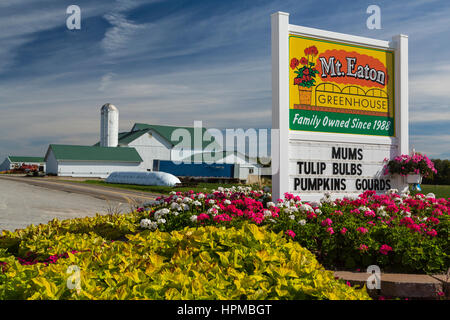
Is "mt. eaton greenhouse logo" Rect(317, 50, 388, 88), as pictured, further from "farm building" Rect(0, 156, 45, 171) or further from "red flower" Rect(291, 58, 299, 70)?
"farm building" Rect(0, 156, 45, 171)

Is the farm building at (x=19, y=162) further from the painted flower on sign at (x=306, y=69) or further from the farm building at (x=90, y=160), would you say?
the painted flower on sign at (x=306, y=69)

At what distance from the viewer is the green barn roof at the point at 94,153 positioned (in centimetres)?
4672

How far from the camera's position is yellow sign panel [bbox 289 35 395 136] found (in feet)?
28.2

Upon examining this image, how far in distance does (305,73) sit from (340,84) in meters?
1.06

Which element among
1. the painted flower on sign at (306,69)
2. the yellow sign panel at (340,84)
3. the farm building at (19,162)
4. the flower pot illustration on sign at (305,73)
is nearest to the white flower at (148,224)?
the yellow sign panel at (340,84)

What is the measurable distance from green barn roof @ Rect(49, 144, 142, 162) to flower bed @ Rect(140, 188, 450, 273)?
41.7 metres

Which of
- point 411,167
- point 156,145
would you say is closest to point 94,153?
point 156,145

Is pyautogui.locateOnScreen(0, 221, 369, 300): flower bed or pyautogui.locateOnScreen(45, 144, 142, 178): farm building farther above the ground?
pyautogui.locateOnScreen(45, 144, 142, 178): farm building

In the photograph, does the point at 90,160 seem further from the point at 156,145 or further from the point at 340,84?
the point at 340,84

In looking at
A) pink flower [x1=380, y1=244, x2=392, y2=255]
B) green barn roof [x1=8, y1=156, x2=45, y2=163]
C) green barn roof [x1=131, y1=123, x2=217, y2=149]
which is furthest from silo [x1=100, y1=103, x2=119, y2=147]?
pink flower [x1=380, y1=244, x2=392, y2=255]

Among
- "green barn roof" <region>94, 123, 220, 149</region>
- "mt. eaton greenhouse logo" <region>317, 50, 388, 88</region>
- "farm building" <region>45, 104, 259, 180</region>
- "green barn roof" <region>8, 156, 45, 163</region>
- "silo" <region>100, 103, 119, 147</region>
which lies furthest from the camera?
"green barn roof" <region>8, 156, 45, 163</region>
